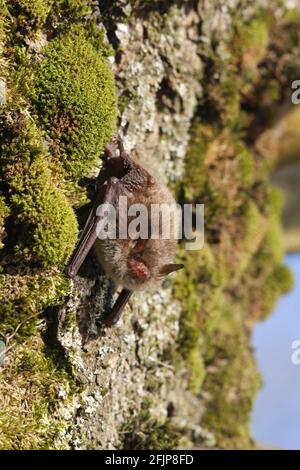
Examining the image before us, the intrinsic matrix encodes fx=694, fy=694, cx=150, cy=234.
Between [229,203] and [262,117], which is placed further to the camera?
[262,117]

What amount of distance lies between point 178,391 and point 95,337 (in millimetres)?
1826

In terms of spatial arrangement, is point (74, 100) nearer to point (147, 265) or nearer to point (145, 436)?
point (147, 265)

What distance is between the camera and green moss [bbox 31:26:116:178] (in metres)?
4.74

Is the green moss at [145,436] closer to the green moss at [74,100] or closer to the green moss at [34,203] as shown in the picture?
the green moss at [34,203]

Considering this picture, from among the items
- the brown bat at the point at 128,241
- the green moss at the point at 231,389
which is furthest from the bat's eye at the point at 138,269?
the green moss at the point at 231,389

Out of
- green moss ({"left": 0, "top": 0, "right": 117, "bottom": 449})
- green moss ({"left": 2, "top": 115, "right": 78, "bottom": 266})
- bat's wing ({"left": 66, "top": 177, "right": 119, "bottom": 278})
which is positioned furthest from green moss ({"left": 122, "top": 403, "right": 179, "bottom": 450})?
green moss ({"left": 2, "top": 115, "right": 78, "bottom": 266})

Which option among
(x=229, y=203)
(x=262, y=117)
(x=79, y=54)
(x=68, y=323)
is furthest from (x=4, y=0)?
(x=262, y=117)

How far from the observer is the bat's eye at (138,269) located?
16.8 ft

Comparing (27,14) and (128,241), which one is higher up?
(27,14)

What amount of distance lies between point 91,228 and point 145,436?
1.96 metres

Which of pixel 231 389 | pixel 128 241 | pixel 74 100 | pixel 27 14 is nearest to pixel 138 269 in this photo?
pixel 128 241

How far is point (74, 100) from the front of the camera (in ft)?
15.8
